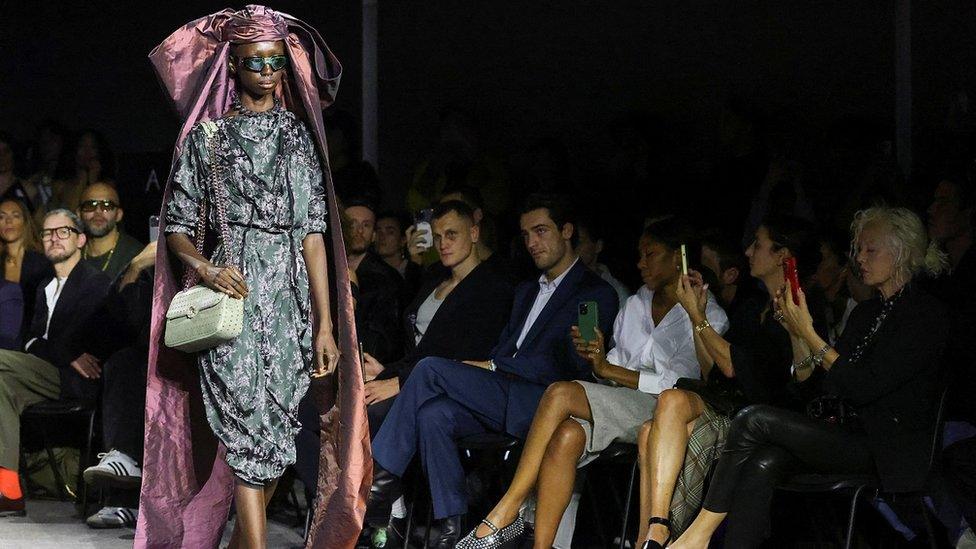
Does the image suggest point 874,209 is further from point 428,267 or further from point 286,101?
point 428,267

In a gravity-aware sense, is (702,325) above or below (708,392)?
above

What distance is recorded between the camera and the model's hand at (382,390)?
19.5 feet

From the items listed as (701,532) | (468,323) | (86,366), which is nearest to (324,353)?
(701,532)

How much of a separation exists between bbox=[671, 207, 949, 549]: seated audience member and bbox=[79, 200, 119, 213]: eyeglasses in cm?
344

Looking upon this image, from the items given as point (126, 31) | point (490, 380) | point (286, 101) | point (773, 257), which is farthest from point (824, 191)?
point (126, 31)

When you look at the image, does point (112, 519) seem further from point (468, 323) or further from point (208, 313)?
point (208, 313)

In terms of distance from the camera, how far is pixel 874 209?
16.4 ft

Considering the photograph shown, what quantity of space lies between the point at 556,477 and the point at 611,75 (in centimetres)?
319

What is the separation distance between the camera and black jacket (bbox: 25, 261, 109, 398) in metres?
6.88

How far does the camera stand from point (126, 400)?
6352 millimetres

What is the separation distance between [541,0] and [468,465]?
3.01m

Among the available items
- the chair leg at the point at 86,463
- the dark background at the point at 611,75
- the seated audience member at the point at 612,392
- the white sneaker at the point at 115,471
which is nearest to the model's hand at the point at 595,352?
the seated audience member at the point at 612,392

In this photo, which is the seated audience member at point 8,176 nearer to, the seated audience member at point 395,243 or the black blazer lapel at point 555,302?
the seated audience member at point 395,243

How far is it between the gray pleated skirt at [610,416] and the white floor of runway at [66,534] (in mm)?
1205
